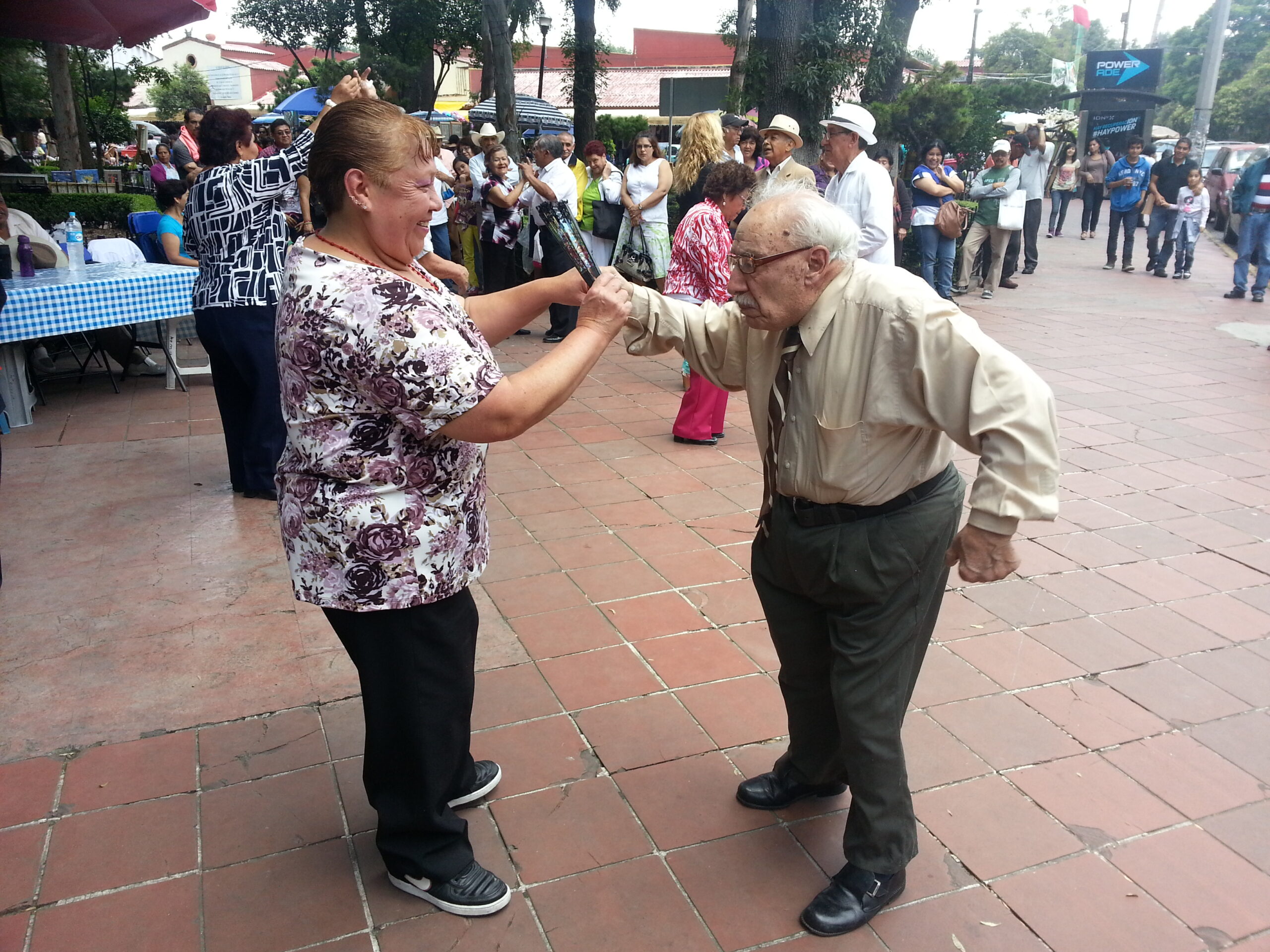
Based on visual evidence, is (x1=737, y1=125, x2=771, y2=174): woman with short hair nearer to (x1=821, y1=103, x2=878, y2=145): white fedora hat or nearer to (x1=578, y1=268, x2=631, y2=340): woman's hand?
(x1=821, y1=103, x2=878, y2=145): white fedora hat

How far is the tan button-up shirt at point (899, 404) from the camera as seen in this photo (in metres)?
1.92

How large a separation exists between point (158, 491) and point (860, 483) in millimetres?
4238

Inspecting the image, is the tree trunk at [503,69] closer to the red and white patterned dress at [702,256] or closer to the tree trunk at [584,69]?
the tree trunk at [584,69]

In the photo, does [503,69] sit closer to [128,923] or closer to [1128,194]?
[1128,194]

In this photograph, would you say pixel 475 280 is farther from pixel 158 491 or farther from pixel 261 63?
pixel 261 63

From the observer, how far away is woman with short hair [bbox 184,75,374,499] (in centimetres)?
447

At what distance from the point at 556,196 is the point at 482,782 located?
6.51 meters

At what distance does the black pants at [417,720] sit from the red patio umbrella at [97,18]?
7.15 m

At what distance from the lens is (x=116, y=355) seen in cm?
738

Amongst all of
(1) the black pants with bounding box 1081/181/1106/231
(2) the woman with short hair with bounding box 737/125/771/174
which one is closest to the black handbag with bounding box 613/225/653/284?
(2) the woman with short hair with bounding box 737/125/771/174

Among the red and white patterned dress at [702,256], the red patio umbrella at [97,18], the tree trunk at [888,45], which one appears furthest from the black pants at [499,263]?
the tree trunk at [888,45]

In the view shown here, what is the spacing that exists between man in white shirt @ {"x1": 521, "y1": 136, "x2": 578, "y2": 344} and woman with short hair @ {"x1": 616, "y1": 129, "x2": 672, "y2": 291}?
1.89 feet

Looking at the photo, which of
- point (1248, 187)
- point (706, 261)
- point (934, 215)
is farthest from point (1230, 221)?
point (706, 261)

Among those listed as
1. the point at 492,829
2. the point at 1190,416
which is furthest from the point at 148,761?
the point at 1190,416
